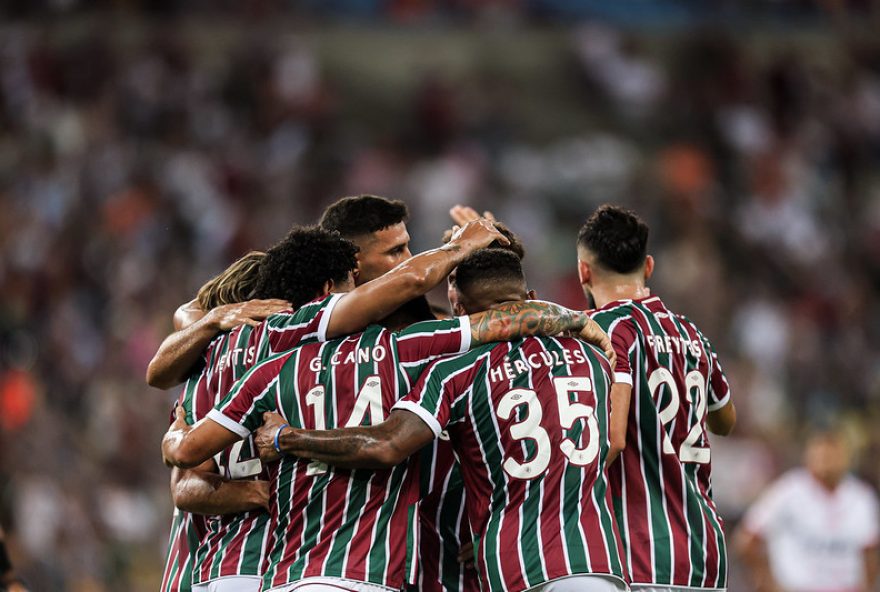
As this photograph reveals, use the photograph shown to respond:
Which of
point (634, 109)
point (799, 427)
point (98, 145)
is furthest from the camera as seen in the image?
point (634, 109)

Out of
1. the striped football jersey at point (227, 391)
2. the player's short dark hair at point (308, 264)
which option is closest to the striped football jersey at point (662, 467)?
the player's short dark hair at point (308, 264)

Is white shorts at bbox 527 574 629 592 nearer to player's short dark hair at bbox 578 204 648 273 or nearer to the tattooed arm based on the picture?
the tattooed arm

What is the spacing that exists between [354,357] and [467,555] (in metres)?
0.98

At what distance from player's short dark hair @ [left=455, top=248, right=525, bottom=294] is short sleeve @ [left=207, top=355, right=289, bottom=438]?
0.76 m

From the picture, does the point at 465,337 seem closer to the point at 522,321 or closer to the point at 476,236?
the point at 522,321

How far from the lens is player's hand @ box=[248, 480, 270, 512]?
4.44m

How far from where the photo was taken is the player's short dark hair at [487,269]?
4566mm

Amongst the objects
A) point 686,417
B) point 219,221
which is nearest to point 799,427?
point 219,221

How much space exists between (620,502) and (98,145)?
1002 centimetres

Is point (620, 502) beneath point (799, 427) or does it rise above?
above

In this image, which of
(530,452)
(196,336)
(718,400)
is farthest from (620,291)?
(196,336)

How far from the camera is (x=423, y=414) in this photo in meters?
4.18

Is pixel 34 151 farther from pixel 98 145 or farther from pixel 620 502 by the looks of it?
pixel 620 502

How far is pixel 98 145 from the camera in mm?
13375
